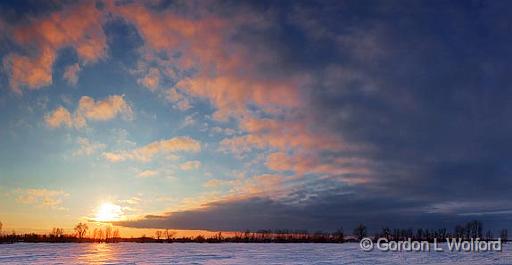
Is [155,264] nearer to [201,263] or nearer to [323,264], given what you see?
[201,263]

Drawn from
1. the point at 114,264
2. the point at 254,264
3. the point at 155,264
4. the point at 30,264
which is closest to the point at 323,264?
→ the point at 254,264

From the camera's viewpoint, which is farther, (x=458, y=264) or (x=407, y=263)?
(x=407, y=263)

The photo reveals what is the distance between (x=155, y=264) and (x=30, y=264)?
870cm

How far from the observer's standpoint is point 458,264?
33.1m

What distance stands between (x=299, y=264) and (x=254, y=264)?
3468 mm

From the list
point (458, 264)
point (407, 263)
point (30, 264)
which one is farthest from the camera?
point (407, 263)

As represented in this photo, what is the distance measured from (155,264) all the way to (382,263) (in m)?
17.6

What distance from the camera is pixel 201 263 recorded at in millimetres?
34250

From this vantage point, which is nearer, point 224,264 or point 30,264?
point 30,264

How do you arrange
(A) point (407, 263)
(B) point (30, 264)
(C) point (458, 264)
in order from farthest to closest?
(A) point (407, 263) → (C) point (458, 264) → (B) point (30, 264)

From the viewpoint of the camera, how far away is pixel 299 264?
32.9 meters

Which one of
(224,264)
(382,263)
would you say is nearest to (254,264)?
(224,264)

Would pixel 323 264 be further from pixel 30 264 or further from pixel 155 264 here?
pixel 30 264

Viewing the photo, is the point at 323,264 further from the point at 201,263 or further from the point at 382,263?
the point at 201,263
